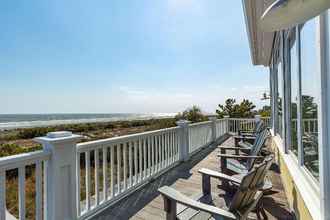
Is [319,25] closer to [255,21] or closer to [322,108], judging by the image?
[322,108]

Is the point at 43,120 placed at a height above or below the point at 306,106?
below

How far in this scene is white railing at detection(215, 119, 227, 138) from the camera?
816 cm

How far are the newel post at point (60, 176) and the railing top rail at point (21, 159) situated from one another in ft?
0.24

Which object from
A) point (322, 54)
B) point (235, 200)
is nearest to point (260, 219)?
point (235, 200)

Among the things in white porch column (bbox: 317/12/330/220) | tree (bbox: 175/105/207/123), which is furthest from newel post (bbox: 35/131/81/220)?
tree (bbox: 175/105/207/123)

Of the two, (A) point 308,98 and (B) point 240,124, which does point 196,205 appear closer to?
(A) point 308,98

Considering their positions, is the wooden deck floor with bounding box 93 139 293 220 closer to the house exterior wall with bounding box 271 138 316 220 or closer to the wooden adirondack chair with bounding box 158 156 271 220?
the house exterior wall with bounding box 271 138 316 220

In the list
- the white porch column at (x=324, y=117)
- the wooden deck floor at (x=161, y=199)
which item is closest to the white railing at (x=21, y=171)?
the wooden deck floor at (x=161, y=199)

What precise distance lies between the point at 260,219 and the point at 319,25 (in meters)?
2.16

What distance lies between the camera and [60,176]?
204 cm

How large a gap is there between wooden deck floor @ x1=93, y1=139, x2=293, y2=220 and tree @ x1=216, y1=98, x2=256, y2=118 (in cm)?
775

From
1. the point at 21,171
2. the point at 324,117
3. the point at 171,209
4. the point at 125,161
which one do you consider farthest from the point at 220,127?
the point at 21,171

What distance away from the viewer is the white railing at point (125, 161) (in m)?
2.52

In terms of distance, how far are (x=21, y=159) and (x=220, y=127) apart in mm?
7817
